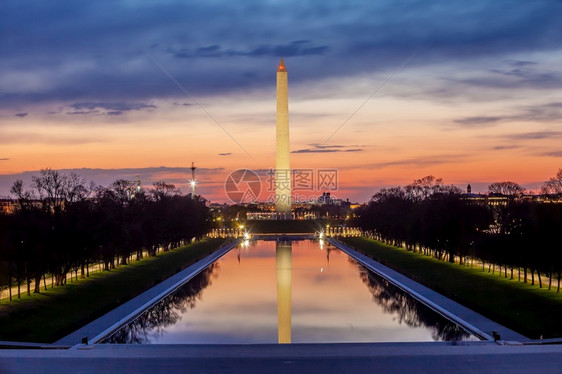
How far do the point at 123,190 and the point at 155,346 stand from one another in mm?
35014

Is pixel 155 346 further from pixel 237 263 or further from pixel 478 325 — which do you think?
pixel 237 263

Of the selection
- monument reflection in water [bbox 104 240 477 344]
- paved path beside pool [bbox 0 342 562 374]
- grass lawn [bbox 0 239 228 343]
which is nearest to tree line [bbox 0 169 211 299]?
grass lawn [bbox 0 239 228 343]

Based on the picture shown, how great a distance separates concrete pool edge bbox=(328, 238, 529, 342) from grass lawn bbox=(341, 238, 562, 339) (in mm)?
326

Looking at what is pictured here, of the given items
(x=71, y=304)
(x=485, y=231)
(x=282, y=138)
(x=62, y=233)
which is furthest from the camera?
(x=282, y=138)

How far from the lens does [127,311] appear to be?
2088 cm

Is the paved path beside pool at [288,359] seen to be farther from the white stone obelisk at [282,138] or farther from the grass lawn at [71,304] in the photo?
the white stone obelisk at [282,138]

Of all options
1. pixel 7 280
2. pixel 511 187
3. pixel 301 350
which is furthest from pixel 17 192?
pixel 511 187

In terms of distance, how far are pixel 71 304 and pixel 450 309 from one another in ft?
37.3

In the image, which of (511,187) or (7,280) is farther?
(511,187)

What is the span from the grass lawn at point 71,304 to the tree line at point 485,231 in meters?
13.6

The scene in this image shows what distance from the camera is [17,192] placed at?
3111 cm

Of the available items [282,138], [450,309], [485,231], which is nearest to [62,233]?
[450,309]

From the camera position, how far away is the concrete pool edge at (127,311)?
1684 centimetres

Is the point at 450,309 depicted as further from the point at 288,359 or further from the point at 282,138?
the point at 282,138
